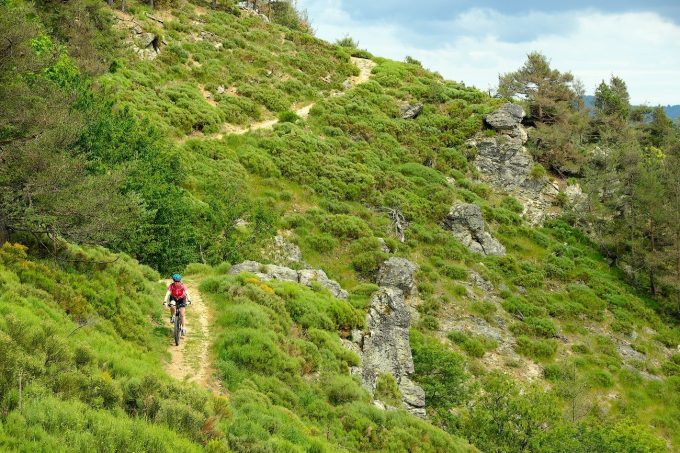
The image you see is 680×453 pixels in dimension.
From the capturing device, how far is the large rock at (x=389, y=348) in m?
18.7

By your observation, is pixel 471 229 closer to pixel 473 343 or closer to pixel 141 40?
pixel 473 343

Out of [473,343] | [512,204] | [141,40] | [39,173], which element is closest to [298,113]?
[141,40]

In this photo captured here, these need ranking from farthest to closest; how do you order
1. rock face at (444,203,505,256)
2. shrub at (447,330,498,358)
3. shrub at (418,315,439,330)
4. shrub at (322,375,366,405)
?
rock face at (444,203,505,256) < shrub at (418,315,439,330) < shrub at (447,330,498,358) < shrub at (322,375,366,405)

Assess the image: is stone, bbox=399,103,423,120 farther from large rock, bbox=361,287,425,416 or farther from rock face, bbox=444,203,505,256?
large rock, bbox=361,287,425,416

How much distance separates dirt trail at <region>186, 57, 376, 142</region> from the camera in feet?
122

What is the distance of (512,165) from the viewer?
45.4 m

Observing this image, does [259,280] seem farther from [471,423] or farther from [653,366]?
[653,366]

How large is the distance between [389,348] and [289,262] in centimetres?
950

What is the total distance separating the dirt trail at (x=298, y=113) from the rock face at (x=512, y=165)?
1558cm

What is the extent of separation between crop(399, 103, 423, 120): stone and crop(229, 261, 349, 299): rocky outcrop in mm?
31806

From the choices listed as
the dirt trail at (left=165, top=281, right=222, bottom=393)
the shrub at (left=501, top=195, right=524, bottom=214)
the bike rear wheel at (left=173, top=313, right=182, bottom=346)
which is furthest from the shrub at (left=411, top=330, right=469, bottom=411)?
the shrub at (left=501, top=195, right=524, bottom=214)

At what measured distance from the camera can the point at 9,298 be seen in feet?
30.2

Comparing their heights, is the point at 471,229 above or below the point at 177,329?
above

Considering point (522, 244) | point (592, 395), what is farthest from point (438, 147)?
point (592, 395)
